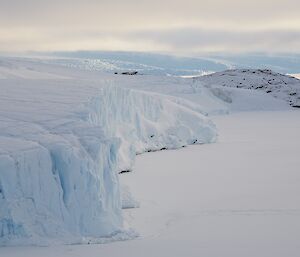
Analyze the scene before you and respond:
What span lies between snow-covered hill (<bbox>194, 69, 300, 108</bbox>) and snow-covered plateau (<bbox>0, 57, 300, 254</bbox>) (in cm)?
2677


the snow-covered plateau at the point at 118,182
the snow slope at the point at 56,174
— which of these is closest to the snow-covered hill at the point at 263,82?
the snow-covered plateau at the point at 118,182

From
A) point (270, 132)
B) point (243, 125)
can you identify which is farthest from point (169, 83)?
point (270, 132)

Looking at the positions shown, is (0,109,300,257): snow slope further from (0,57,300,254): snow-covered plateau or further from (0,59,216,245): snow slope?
(0,59,216,245): snow slope

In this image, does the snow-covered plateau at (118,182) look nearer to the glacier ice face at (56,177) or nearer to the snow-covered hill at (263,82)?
the glacier ice face at (56,177)

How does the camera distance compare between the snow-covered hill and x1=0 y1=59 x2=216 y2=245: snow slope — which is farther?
the snow-covered hill

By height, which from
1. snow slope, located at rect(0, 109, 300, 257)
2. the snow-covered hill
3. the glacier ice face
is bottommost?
the snow-covered hill

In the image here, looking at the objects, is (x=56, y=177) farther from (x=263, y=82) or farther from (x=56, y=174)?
(x=263, y=82)

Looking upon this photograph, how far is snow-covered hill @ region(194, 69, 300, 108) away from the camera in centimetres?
4181

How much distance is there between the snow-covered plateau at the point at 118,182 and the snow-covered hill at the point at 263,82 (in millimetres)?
26767

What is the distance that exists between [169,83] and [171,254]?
28439mm

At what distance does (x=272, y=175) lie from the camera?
1166cm

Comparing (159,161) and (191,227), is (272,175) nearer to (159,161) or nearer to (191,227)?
(159,161)

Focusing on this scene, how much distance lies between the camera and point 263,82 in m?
47.5

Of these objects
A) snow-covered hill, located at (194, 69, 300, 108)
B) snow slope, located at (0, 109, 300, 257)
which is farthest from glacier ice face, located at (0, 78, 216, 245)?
snow-covered hill, located at (194, 69, 300, 108)
